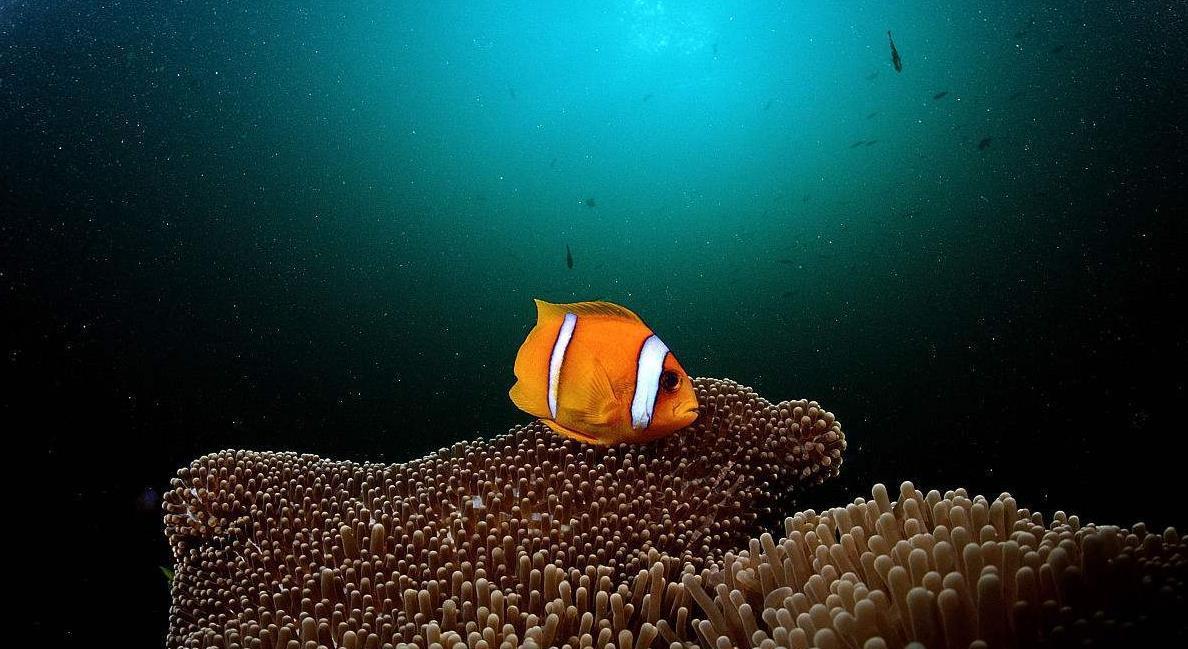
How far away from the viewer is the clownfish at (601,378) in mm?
1550

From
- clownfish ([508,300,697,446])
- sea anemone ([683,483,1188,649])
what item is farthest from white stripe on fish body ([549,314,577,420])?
sea anemone ([683,483,1188,649])

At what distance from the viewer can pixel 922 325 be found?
9406mm

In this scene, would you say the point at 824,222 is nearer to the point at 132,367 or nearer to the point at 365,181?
the point at 365,181

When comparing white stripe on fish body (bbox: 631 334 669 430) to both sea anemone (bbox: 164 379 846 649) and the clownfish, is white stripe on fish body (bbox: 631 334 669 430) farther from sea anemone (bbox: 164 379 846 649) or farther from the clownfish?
sea anemone (bbox: 164 379 846 649)

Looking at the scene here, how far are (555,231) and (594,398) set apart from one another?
1036cm

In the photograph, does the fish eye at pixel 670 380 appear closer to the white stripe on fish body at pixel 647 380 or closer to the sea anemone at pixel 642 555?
the white stripe on fish body at pixel 647 380

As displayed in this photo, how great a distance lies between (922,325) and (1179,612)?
9760mm

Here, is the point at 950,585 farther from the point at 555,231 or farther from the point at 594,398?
the point at 555,231

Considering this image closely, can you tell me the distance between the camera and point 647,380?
1541 mm

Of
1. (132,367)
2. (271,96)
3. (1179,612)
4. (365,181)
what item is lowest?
(1179,612)

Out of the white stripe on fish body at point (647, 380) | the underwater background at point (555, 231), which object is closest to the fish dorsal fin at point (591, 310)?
the white stripe on fish body at point (647, 380)

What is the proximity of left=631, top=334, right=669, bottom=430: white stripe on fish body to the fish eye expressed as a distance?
0.6 inches

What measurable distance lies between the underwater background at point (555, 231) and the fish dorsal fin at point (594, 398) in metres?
0.79

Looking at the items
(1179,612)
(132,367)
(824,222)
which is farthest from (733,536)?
(824,222)
